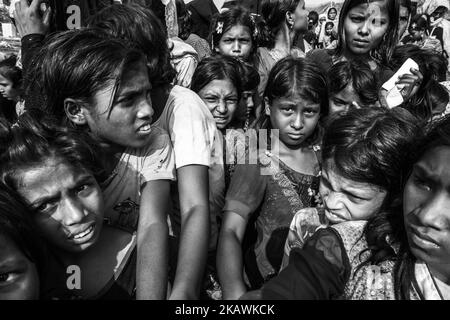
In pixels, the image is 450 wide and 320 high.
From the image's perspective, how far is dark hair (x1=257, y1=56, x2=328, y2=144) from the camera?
84.4 inches

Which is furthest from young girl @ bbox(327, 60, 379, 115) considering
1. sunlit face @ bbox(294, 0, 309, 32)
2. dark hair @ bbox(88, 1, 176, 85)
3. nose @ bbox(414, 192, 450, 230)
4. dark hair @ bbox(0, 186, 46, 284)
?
dark hair @ bbox(0, 186, 46, 284)

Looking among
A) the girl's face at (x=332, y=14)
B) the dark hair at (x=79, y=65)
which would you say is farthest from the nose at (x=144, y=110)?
the girl's face at (x=332, y=14)

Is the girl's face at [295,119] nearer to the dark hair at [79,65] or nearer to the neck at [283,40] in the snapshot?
the dark hair at [79,65]

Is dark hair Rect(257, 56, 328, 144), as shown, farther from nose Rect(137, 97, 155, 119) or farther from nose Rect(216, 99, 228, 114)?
nose Rect(137, 97, 155, 119)

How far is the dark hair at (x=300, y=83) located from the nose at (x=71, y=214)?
4.06 feet

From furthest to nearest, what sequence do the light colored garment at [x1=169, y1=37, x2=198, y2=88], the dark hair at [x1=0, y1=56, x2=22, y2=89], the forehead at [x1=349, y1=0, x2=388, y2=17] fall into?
the dark hair at [x1=0, y1=56, x2=22, y2=89] → the light colored garment at [x1=169, y1=37, x2=198, y2=88] → the forehead at [x1=349, y1=0, x2=388, y2=17]

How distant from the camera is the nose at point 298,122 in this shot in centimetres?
209

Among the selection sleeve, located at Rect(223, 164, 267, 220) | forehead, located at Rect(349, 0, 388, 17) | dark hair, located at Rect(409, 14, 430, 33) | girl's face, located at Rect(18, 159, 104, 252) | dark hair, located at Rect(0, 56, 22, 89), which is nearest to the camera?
girl's face, located at Rect(18, 159, 104, 252)

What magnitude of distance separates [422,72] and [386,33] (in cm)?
34

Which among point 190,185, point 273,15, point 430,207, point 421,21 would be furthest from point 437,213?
point 421,21

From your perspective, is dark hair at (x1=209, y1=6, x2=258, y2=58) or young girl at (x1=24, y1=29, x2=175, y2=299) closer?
young girl at (x1=24, y1=29, x2=175, y2=299)

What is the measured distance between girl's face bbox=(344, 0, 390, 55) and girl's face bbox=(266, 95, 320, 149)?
30.2 inches

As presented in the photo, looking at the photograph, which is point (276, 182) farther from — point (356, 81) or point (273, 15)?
point (273, 15)
